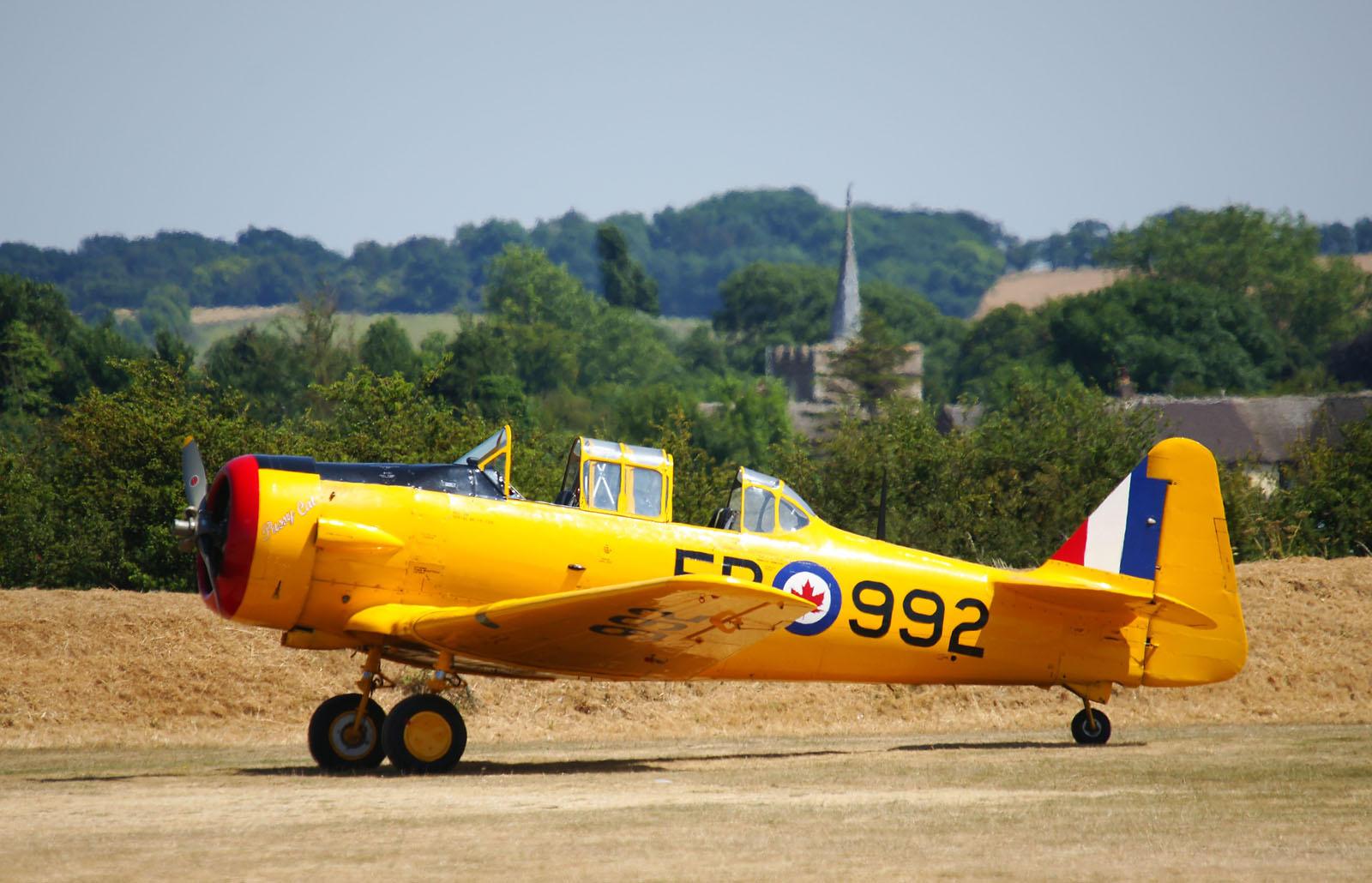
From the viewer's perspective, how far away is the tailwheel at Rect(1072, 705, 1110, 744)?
12.5m

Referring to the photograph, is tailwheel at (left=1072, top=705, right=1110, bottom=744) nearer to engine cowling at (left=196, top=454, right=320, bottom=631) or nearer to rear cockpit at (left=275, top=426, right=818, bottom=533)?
rear cockpit at (left=275, top=426, right=818, bottom=533)

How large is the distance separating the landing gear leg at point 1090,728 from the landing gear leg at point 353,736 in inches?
250

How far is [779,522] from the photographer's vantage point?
38.5 feet

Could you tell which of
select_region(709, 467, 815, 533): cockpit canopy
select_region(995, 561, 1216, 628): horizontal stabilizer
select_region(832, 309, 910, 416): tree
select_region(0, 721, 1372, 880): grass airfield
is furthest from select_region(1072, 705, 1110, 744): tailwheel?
select_region(832, 309, 910, 416): tree

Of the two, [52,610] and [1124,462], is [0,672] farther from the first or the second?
[1124,462]

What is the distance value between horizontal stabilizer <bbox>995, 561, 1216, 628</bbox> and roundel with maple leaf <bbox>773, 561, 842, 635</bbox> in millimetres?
1608

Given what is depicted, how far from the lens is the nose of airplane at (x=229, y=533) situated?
33.4 ft

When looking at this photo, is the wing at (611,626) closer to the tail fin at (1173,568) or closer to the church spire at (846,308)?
the tail fin at (1173,568)

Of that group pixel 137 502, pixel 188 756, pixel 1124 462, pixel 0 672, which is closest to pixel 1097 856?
pixel 188 756

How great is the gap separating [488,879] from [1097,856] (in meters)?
3.11

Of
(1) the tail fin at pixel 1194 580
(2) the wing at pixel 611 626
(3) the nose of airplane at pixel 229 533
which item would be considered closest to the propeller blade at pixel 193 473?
(3) the nose of airplane at pixel 229 533

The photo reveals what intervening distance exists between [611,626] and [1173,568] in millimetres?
5423

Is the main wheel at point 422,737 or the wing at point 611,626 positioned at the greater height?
the wing at point 611,626

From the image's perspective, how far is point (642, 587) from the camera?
9.25 meters
